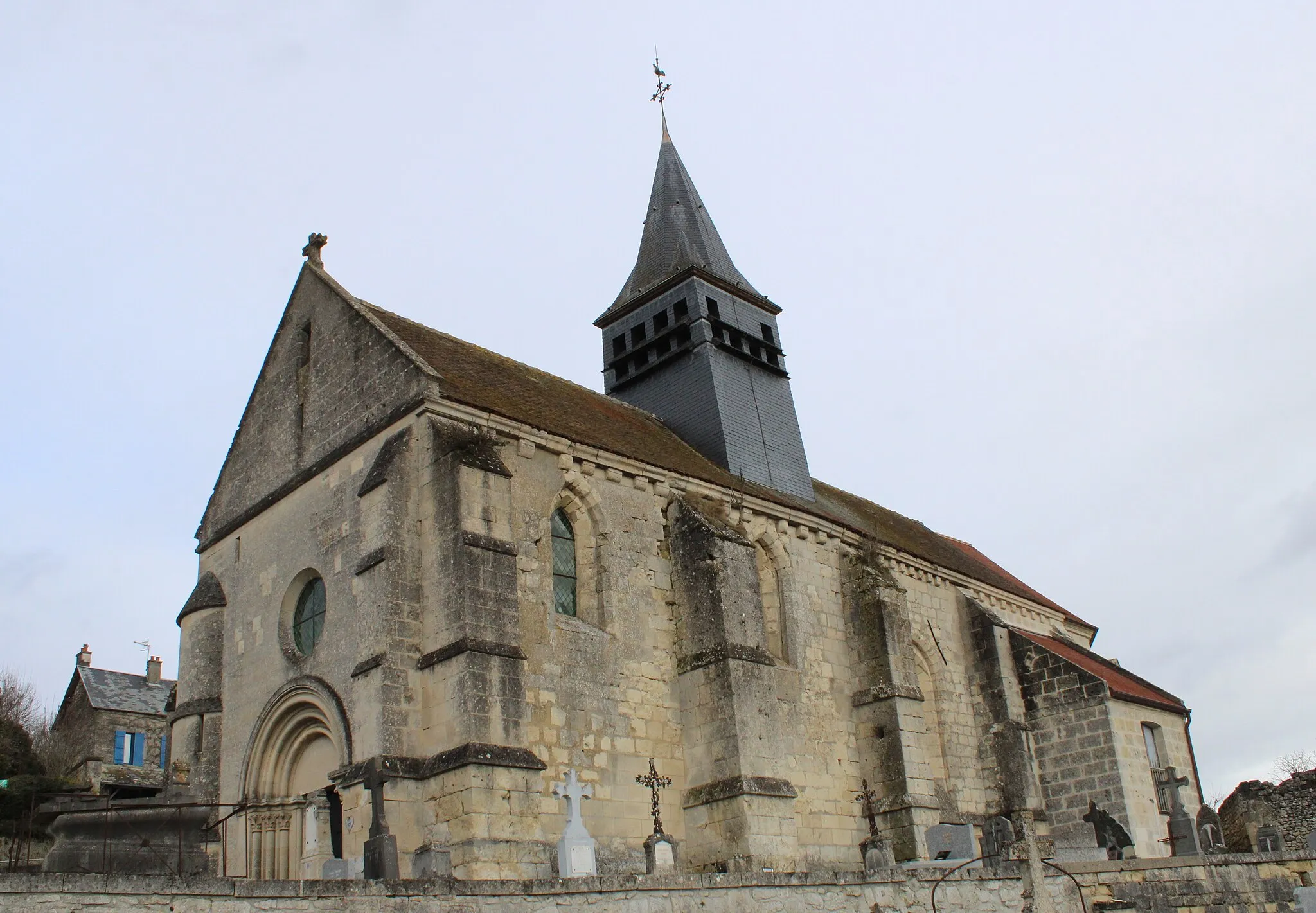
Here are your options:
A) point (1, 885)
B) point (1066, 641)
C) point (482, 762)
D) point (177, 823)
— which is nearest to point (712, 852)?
point (482, 762)

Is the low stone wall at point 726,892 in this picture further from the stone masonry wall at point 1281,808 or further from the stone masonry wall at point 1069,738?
the stone masonry wall at point 1069,738

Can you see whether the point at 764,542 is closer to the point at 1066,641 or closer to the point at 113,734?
the point at 1066,641

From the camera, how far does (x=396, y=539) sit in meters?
15.4

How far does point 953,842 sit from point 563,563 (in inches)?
252

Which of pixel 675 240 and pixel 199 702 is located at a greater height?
pixel 675 240

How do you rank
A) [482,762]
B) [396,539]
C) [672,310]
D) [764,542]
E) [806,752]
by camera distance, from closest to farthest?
[482,762] → [396,539] → [806,752] → [764,542] → [672,310]

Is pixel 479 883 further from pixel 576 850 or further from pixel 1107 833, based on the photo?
pixel 1107 833

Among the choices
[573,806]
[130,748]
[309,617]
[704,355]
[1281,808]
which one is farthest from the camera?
[130,748]

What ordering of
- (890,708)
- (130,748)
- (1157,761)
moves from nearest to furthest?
(890,708), (1157,761), (130,748)

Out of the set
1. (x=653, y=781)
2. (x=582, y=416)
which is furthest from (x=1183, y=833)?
(x=582, y=416)

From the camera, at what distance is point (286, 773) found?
56.5 feet

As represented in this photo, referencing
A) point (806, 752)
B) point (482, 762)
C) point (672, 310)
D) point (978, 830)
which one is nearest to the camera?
point (482, 762)

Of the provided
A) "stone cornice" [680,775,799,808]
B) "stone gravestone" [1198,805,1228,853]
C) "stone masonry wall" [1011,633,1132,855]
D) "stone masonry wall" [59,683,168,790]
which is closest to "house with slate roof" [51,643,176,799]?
"stone masonry wall" [59,683,168,790]

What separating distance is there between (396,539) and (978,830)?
12655 mm
